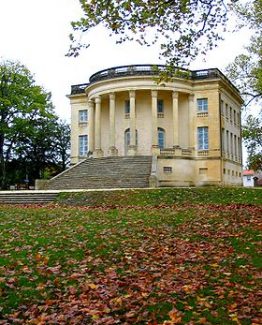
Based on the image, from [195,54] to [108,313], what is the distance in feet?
33.9

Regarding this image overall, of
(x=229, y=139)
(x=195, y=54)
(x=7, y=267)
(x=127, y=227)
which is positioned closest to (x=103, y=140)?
(x=229, y=139)

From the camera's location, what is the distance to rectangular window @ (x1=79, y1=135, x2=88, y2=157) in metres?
42.7

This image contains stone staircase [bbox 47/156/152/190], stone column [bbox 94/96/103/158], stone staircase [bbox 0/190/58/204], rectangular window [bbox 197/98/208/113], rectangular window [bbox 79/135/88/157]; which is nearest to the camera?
stone staircase [bbox 0/190/58/204]

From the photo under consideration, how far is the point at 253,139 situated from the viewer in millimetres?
33312

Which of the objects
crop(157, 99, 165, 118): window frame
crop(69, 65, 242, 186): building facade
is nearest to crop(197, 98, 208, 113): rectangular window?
crop(69, 65, 242, 186): building facade

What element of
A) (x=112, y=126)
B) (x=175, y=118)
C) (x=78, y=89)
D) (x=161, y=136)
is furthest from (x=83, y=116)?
(x=175, y=118)

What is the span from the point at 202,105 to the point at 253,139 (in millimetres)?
6898

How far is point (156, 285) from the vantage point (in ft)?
19.0

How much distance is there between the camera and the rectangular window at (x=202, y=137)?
38125 mm

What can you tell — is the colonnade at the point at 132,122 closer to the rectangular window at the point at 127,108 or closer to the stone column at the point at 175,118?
the stone column at the point at 175,118

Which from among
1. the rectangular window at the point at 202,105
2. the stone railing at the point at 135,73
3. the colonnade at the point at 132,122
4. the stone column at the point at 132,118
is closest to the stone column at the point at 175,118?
the colonnade at the point at 132,122

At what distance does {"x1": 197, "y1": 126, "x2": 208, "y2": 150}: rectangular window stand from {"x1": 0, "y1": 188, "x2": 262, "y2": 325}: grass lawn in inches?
1044

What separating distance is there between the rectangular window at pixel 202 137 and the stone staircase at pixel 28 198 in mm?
18619

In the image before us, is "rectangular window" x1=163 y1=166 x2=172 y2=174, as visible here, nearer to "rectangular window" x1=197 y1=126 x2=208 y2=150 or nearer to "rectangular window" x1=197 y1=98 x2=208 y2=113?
"rectangular window" x1=197 y1=126 x2=208 y2=150
